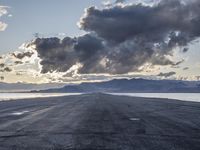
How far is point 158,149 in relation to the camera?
18.4 meters

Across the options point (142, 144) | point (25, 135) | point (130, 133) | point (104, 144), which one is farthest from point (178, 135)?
point (25, 135)

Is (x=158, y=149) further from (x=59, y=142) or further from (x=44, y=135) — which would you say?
(x=44, y=135)

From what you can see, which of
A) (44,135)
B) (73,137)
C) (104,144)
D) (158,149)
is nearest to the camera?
(158,149)

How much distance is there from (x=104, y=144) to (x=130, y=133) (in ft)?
18.6

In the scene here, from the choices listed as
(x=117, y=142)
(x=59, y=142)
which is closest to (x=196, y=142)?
(x=117, y=142)

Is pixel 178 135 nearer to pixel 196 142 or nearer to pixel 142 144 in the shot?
pixel 196 142

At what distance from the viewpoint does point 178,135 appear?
2427 centimetres

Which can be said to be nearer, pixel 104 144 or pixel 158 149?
pixel 158 149

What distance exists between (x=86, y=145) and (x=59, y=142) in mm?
2276

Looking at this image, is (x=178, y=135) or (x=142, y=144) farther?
(x=178, y=135)

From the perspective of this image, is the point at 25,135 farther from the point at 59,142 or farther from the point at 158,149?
the point at 158,149

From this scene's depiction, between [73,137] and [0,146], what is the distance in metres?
4.84

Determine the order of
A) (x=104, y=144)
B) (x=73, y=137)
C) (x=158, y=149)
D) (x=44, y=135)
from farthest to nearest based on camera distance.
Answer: (x=44, y=135) → (x=73, y=137) → (x=104, y=144) → (x=158, y=149)

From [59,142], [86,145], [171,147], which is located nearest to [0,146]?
[59,142]
